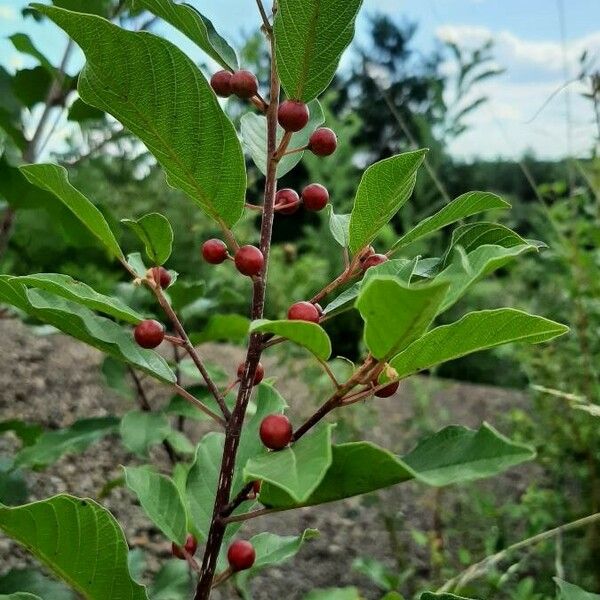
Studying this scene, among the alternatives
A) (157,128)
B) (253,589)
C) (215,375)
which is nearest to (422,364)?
(157,128)

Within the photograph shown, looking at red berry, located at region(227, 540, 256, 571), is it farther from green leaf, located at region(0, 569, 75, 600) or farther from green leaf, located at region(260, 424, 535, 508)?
green leaf, located at region(0, 569, 75, 600)

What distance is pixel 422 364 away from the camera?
0.62 meters

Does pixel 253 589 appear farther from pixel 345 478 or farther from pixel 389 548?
pixel 345 478

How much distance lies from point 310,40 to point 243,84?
8cm

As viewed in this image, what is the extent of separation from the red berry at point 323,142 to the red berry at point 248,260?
12 cm

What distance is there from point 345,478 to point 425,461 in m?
0.07

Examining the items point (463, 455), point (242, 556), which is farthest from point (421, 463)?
point (242, 556)

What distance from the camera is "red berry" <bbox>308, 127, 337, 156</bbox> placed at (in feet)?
2.43

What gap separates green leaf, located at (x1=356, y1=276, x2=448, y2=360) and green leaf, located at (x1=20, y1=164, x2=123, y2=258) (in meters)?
0.26

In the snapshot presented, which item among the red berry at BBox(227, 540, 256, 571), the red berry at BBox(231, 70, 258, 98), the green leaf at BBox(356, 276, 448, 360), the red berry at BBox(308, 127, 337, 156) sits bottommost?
the red berry at BBox(227, 540, 256, 571)

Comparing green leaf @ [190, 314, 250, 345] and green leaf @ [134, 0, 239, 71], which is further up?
green leaf @ [190, 314, 250, 345]

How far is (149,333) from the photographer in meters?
0.73

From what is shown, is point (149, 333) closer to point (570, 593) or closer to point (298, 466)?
point (298, 466)

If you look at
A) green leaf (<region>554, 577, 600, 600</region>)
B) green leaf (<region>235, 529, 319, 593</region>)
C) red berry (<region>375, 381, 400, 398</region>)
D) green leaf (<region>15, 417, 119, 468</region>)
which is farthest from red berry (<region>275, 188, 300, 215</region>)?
green leaf (<region>15, 417, 119, 468</region>)
